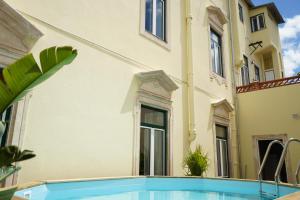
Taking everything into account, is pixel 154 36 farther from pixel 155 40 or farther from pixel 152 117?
pixel 152 117

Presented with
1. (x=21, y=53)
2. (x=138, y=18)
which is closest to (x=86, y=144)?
(x=21, y=53)

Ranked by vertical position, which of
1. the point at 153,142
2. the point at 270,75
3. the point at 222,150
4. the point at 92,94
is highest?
the point at 270,75

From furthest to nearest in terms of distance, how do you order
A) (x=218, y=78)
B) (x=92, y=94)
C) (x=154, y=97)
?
1. (x=218, y=78)
2. (x=154, y=97)
3. (x=92, y=94)

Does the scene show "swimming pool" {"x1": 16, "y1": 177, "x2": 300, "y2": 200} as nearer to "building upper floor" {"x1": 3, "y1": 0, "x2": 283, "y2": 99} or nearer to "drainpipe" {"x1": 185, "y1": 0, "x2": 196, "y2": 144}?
"drainpipe" {"x1": 185, "y1": 0, "x2": 196, "y2": 144}

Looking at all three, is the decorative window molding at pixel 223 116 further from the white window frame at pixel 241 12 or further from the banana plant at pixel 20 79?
the banana plant at pixel 20 79

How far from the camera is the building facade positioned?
188 inches

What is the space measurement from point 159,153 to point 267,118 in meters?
5.72

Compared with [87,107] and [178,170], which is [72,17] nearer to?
[87,107]

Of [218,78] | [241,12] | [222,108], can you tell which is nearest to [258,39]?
[241,12]

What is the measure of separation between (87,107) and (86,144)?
0.79 m

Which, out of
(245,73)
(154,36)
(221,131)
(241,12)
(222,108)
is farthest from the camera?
(241,12)

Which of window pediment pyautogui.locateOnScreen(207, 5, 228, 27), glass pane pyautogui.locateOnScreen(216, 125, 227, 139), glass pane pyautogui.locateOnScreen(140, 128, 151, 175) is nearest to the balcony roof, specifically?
window pediment pyautogui.locateOnScreen(207, 5, 228, 27)

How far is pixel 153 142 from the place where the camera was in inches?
284

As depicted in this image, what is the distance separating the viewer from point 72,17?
568 centimetres
